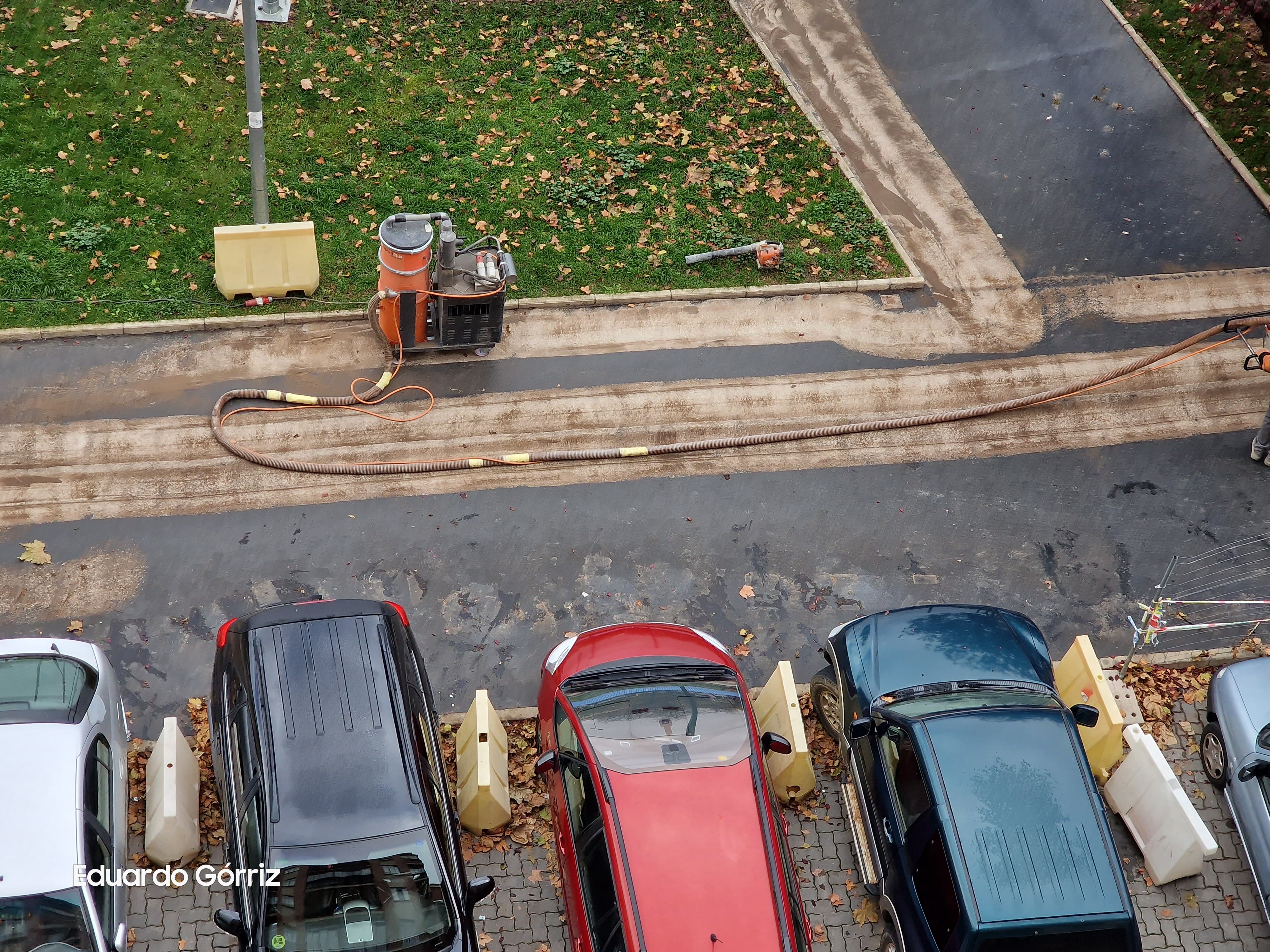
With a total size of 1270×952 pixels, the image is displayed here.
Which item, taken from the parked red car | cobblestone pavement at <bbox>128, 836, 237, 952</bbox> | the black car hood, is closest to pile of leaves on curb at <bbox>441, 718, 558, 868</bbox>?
the parked red car

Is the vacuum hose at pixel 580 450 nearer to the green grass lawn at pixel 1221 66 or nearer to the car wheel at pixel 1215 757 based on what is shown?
the car wheel at pixel 1215 757

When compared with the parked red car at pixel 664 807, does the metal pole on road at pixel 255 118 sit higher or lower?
higher

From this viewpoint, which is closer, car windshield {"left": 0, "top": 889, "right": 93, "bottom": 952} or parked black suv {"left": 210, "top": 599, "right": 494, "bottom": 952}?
car windshield {"left": 0, "top": 889, "right": 93, "bottom": 952}

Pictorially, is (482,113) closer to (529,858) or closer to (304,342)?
Answer: (304,342)

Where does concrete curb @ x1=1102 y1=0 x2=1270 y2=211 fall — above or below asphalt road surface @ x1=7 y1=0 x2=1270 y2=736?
above

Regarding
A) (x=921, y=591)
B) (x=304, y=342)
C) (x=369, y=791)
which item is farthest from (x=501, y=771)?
(x=304, y=342)

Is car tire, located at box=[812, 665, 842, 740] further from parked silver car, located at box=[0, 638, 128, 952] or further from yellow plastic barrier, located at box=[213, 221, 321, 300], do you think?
yellow plastic barrier, located at box=[213, 221, 321, 300]

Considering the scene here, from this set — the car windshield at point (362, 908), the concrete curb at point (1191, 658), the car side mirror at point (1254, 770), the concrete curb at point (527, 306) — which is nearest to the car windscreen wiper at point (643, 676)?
the car windshield at point (362, 908)

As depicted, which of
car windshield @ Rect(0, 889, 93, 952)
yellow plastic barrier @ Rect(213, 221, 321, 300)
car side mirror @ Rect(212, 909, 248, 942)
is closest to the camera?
car windshield @ Rect(0, 889, 93, 952)
